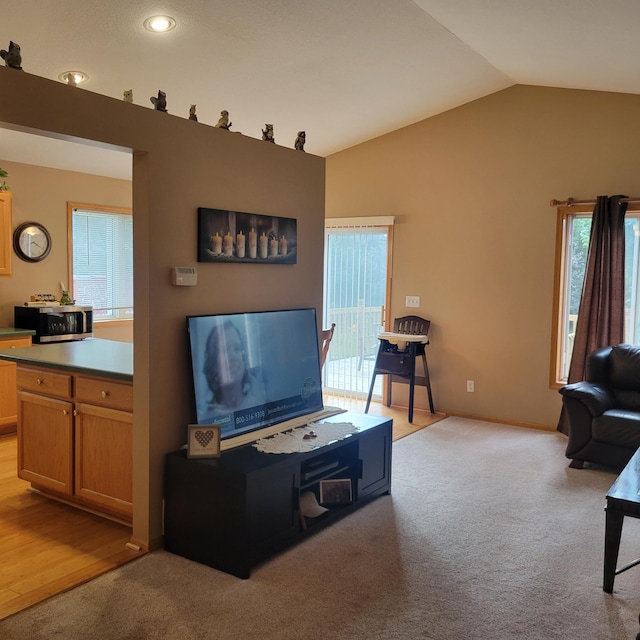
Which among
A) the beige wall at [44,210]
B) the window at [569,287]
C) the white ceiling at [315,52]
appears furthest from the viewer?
the beige wall at [44,210]

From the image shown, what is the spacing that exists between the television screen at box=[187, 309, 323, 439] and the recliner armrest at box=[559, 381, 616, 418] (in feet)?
6.34

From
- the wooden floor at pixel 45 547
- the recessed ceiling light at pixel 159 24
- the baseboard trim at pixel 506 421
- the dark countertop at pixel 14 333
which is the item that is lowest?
the wooden floor at pixel 45 547

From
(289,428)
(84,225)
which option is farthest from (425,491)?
(84,225)

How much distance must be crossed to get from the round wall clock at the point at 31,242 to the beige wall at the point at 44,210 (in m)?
0.05

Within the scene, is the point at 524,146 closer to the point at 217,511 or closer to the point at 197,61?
the point at 197,61

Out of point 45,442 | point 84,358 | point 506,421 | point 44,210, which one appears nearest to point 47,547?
point 45,442

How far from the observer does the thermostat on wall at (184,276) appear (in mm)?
3111

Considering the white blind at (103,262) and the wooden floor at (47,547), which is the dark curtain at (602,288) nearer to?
the wooden floor at (47,547)

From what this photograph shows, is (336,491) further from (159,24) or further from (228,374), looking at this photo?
(159,24)

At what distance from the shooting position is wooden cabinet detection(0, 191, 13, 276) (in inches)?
208

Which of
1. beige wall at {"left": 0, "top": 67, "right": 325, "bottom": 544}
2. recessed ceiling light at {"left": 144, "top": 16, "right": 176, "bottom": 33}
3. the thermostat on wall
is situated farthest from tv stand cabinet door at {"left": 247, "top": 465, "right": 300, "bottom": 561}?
recessed ceiling light at {"left": 144, "top": 16, "right": 176, "bottom": 33}

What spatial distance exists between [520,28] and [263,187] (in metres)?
1.98

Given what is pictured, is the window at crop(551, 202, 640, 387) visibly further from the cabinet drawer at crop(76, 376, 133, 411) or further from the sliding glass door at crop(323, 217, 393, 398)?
the cabinet drawer at crop(76, 376, 133, 411)

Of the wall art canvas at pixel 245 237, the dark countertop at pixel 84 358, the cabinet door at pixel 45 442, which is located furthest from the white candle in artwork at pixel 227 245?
the cabinet door at pixel 45 442
